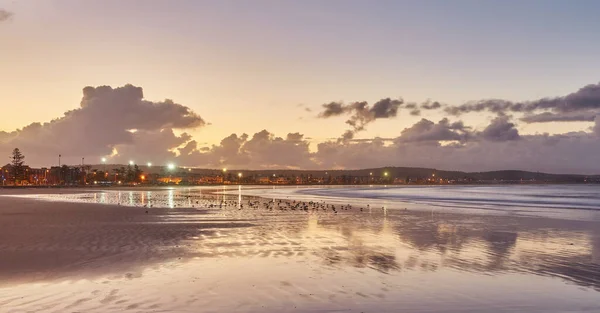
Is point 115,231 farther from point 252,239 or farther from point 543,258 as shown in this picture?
point 543,258

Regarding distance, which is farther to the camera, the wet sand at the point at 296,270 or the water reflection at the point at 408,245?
the water reflection at the point at 408,245

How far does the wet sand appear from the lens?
11602mm

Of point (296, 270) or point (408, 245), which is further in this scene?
point (408, 245)

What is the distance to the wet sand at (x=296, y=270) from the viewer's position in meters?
11.6

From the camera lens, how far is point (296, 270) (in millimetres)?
15883

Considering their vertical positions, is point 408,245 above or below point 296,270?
below

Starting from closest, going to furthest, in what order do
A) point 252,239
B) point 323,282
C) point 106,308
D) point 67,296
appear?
point 106,308 → point 67,296 → point 323,282 → point 252,239

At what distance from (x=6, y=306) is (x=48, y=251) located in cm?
950

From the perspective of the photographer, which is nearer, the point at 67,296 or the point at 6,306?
the point at 6,306

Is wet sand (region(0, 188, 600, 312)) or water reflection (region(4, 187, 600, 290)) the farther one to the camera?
water reflection (region(4, 187, 600, 290))

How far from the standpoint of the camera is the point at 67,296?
39.7ft

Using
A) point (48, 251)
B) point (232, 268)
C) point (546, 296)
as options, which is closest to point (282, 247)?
point (232, 268)

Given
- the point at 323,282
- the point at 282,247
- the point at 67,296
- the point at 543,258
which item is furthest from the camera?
the point at 282,247

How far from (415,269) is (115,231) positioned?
60.5 feet
